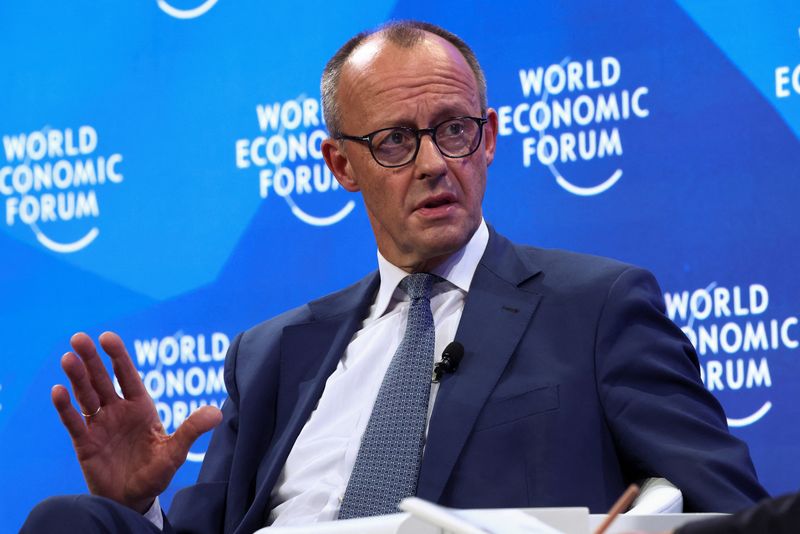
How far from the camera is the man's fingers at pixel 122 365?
234 cm

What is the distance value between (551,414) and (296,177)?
154 centimetres

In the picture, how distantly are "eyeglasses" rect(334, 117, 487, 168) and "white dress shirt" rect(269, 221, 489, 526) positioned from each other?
0.65ft

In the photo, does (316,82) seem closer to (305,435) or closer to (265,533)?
(305,435)

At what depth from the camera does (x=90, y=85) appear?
13.3ft

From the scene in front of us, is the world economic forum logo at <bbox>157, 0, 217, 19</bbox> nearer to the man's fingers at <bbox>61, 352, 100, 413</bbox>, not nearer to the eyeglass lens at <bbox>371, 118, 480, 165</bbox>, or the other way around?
the eyeglass lens at <bbox>371, 118, 480, 165</bbox>

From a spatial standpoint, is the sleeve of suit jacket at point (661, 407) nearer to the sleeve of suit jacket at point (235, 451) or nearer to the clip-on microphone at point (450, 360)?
the clip-on microphone at point (450, 360)

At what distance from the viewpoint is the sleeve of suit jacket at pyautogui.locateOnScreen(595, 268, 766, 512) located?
2.14m

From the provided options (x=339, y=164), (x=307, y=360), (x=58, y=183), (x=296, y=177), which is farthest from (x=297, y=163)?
(x=307, y=360)

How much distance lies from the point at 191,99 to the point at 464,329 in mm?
1736

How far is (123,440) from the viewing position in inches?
97.0

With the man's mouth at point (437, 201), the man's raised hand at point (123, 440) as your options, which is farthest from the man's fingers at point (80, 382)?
the man's mouth at point (437, 201)

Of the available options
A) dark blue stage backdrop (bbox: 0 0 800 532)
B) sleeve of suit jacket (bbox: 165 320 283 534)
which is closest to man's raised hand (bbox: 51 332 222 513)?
sleeve of suit jacket (bbox: 165 320 283 534)

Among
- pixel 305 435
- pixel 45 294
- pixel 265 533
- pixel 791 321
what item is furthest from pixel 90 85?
pixel 265 533

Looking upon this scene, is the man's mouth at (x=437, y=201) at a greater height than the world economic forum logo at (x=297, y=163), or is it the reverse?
the world economic forum logo at (x=297, y=163)
